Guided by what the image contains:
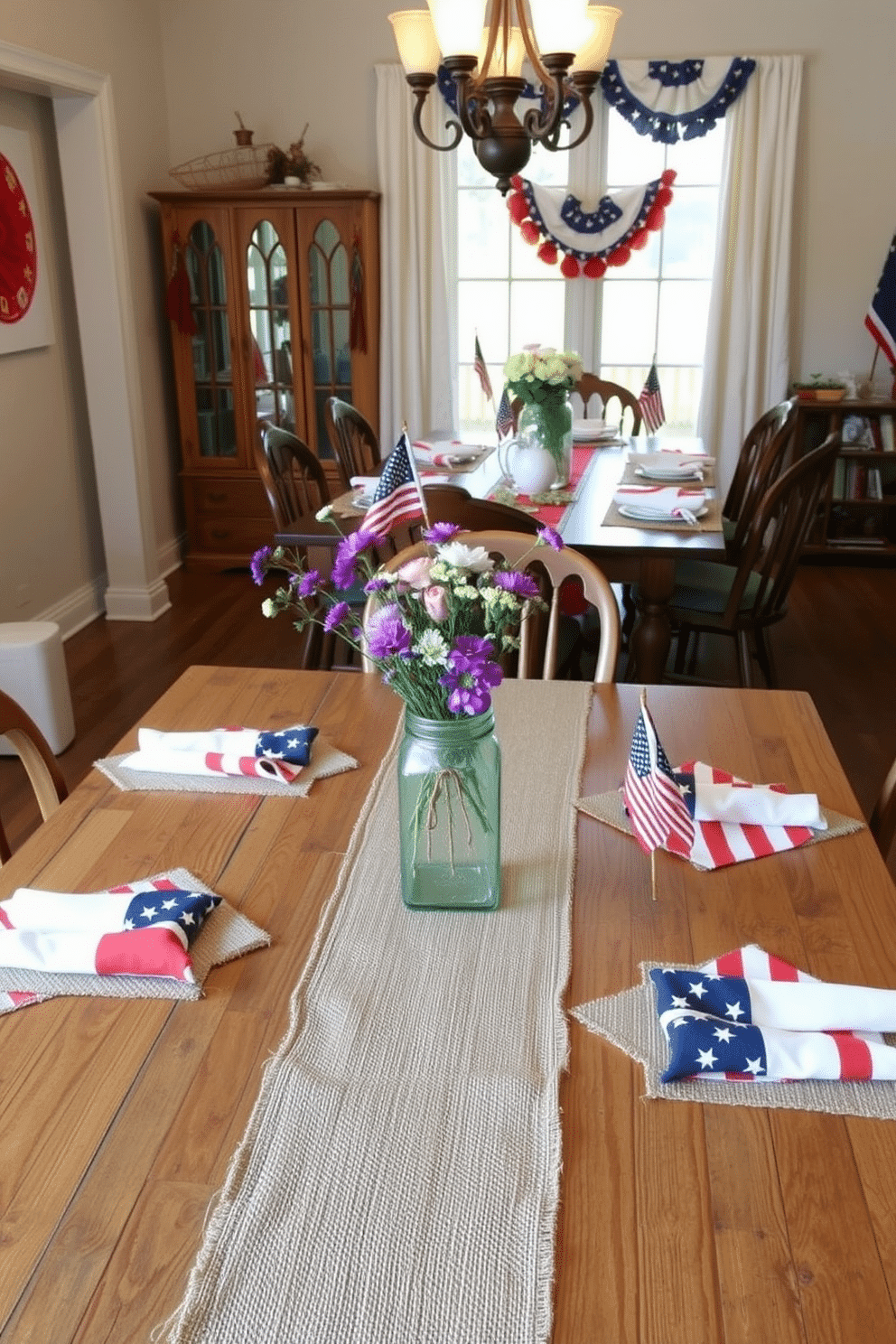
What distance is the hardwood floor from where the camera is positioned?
3.44m

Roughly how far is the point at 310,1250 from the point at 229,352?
16.0 ft

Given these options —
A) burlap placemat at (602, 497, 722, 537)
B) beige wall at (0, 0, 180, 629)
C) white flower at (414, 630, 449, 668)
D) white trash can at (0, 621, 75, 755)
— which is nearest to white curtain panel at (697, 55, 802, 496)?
burlap placemat at (602, 497, 722, 537)

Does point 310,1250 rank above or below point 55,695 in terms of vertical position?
above

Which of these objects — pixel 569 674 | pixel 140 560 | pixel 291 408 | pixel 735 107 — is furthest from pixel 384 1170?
pixel 735 107

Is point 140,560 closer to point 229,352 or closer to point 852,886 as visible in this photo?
point 229,352

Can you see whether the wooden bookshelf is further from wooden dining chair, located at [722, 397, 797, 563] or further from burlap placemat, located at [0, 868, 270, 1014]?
burlap placemat, located at [0, 868, 270, 1014]

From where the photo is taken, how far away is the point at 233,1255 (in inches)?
34.1

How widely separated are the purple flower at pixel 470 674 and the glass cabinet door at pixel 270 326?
414cm

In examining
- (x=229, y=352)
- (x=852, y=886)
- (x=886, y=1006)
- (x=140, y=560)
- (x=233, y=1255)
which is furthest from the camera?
(x=229, y=352)

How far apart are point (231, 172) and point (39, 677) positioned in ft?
9.34

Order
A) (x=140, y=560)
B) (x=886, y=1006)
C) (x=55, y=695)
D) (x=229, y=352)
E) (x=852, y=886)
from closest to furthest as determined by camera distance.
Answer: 1. (x=886, y=1006)
2. (x=852, y=886)
3. (x=55, y=695)
4. (x=140, y=560)
5. (x=229, y=352)

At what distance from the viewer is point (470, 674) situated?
3.77 ft

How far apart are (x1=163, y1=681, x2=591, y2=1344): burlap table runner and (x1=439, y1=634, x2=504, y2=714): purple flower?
0.28m

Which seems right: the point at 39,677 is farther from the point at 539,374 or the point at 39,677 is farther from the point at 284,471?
the point at 539,374
